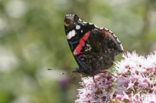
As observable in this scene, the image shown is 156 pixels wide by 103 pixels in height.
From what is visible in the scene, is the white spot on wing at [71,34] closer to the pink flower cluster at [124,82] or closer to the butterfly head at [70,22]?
the butterfly head at [70,22]

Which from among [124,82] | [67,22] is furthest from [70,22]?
[124,82]

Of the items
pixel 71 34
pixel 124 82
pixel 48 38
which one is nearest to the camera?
pixel 124 82

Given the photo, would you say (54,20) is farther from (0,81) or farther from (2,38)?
(0,81)

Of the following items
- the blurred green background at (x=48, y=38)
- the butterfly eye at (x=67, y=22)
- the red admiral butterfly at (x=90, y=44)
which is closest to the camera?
the red admiral butterfly at (x=90, y=44)

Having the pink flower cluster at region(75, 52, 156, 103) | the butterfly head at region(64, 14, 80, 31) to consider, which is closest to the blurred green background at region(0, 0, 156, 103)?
the butterfly head at region(64, 14, 80, 31)

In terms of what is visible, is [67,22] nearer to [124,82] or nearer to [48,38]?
[124,82]

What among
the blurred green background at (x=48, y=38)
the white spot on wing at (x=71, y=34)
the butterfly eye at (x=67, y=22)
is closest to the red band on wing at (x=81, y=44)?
the white spot on wing at (x=71, y=34)

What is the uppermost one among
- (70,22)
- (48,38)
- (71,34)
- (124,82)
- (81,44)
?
(48,38)
